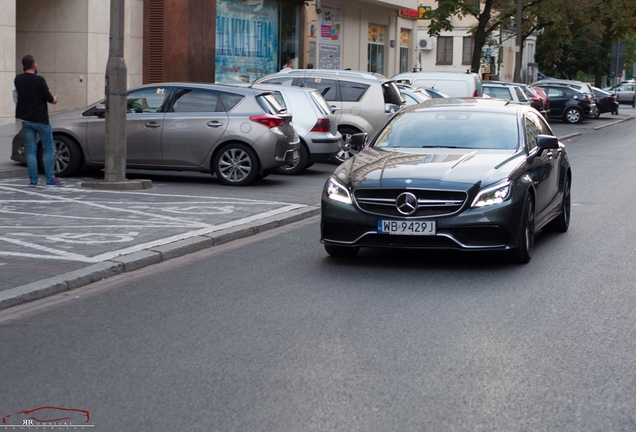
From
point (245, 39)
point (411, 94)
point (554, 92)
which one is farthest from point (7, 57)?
point (554, 92)

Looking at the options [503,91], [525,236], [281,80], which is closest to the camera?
[525,236]

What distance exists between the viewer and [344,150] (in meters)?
20.3

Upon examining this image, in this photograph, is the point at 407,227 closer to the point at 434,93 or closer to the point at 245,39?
the point at 434,93

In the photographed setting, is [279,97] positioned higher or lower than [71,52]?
lower

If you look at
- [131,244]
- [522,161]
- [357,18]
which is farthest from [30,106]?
[357,18]

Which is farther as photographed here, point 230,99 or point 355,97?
point 355,97

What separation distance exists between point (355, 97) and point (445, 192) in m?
12.1

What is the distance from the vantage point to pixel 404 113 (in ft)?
37.1

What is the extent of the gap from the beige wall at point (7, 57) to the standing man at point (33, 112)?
9973mm

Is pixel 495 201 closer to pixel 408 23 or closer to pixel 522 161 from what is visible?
pixel 522 161

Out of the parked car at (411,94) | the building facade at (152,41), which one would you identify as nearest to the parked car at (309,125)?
the parked car at (411,94)

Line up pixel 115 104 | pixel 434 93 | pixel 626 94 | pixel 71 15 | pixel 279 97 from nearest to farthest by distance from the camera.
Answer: pixel 115 104 → pixel 279 97 → pixel 434 93 → pixel 71 15 → pixel 626 94

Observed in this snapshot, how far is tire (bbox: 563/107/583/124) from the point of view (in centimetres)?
4397

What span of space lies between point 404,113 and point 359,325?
15.0 feet
